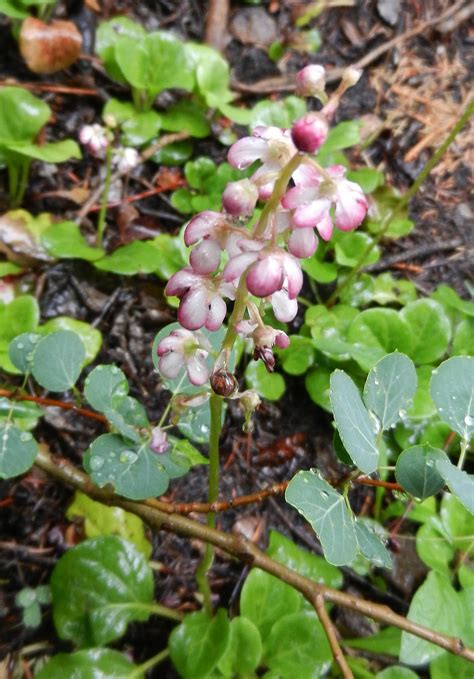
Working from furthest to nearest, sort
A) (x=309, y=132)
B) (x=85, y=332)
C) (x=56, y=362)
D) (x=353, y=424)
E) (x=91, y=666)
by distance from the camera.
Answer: (x=85, y=332) < (x=91, y=666) < (x=56, y=362) < (x=353, y=424) < (x=309, y=132)

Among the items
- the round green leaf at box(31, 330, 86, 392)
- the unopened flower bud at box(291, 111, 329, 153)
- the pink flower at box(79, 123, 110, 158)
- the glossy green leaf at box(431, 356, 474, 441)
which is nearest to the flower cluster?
the unopened flower bud at box(291, 111, 329, 153)

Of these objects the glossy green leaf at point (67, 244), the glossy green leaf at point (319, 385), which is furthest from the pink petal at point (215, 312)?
the glossy green leaf at point (67, 244)

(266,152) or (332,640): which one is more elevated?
(266,152)

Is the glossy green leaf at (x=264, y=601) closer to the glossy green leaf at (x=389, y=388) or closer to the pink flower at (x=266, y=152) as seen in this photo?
the glossy green leaf at (x=389, y=388)

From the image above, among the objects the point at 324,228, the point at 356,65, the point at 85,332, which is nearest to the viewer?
the point at 324,228

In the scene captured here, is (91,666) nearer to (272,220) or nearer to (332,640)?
(332,640)

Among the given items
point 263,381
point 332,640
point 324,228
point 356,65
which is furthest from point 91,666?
point 356,65

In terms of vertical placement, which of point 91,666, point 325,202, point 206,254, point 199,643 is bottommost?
point 91,666

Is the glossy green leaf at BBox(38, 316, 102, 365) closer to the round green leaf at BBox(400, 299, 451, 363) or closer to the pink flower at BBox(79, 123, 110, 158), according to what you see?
the pink flower at BBox(79, 123, 110, 158)
